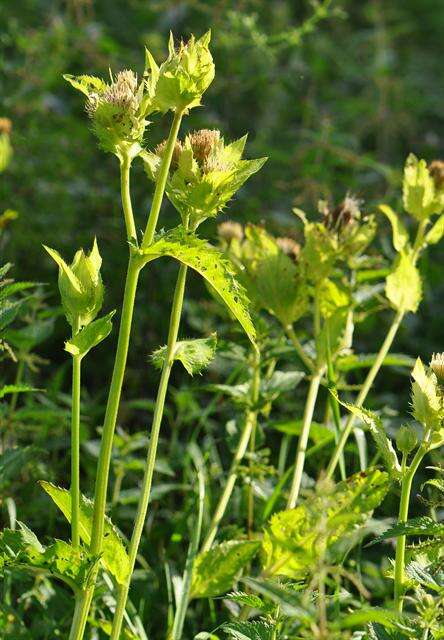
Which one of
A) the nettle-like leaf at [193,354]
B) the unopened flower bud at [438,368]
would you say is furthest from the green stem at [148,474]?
the unopened flower bud at [438,368]

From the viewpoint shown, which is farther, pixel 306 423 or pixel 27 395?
pixel 27 395

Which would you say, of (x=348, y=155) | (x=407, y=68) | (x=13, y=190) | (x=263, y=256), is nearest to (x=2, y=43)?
(x=13, y=190)

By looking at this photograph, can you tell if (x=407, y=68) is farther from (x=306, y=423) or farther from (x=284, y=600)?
(x=284, y=600)

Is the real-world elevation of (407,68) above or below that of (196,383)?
above

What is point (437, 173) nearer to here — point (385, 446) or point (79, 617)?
point (385, 446)

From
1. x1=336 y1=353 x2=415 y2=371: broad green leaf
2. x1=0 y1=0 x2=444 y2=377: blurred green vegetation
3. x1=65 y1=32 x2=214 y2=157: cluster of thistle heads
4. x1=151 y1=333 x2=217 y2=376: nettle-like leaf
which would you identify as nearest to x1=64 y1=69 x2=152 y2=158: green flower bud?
x1=65 y1=32 x2=214 y2=157: cluster of thistle heads

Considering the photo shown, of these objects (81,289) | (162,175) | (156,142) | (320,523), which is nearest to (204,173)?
(162,175)
